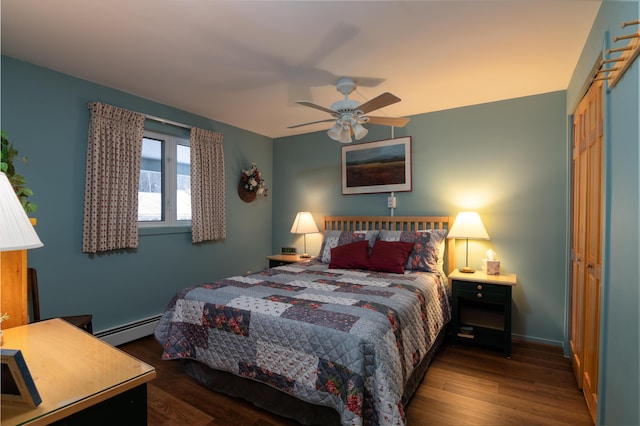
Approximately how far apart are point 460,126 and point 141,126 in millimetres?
3378

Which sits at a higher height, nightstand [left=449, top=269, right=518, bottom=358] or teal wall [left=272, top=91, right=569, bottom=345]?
teal wall [left=272, top=91, right=569, bottom=345]

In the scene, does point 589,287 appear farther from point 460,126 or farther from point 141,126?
point 141,126

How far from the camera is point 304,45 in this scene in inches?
86.7

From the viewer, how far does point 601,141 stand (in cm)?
174

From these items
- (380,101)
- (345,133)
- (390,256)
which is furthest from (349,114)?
(390,256)

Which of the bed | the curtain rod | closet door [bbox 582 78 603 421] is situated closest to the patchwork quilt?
the bed

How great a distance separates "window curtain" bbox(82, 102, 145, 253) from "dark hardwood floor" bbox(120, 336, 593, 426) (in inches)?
45.4

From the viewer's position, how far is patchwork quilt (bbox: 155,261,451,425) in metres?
1.62

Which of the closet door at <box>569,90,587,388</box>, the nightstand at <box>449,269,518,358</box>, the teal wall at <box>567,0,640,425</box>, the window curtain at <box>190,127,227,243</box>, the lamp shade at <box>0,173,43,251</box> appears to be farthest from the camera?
the window curtain at <box>190,127,227,243</box>

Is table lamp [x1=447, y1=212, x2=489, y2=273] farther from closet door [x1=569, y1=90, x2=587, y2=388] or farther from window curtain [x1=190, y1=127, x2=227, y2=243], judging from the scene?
window curtain [x1=190, y1=127, x2=227, y2=243]

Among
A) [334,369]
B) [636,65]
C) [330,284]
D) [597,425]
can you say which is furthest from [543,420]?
[636,65]

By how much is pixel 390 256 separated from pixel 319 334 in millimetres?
1531

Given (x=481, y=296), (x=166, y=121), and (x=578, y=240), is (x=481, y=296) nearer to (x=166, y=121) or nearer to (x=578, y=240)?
(x=578, y=240)

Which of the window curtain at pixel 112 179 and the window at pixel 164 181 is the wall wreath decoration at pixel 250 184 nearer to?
the window at pixel 164 181
